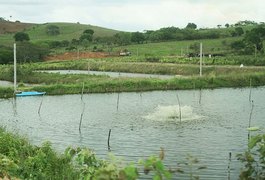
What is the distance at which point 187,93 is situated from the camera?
42.1 meters

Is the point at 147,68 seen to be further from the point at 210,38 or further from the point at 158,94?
the point at 210,38

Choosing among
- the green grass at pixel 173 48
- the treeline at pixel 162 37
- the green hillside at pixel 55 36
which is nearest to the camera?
the green grass at pixel 173 48

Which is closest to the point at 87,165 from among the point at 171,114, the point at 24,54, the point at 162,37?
the point at 171,114

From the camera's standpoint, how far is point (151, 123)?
27.0 metres

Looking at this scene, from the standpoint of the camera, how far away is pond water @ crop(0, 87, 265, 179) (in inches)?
756

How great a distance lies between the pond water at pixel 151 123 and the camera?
19.2 m

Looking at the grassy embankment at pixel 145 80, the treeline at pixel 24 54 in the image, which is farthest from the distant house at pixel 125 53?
the grassy embankment at pixel 145 80

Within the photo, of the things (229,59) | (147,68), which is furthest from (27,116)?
(229,59)

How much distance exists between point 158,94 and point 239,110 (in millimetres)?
11158

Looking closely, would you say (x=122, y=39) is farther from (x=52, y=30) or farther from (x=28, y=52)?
(x=52, y=30)

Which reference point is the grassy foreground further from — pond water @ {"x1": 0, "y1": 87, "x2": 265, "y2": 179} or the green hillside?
the green hillside

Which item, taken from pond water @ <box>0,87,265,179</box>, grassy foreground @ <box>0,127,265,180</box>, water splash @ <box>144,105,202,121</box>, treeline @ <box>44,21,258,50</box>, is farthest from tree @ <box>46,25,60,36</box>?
grassy foreground @ <box>0,127,265,180</box>

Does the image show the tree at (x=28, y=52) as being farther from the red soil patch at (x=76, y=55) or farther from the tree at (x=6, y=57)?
the red soil patch at (x=76, y=55)

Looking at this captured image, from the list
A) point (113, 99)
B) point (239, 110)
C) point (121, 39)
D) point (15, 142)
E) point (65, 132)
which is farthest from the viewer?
point (121, 39)
